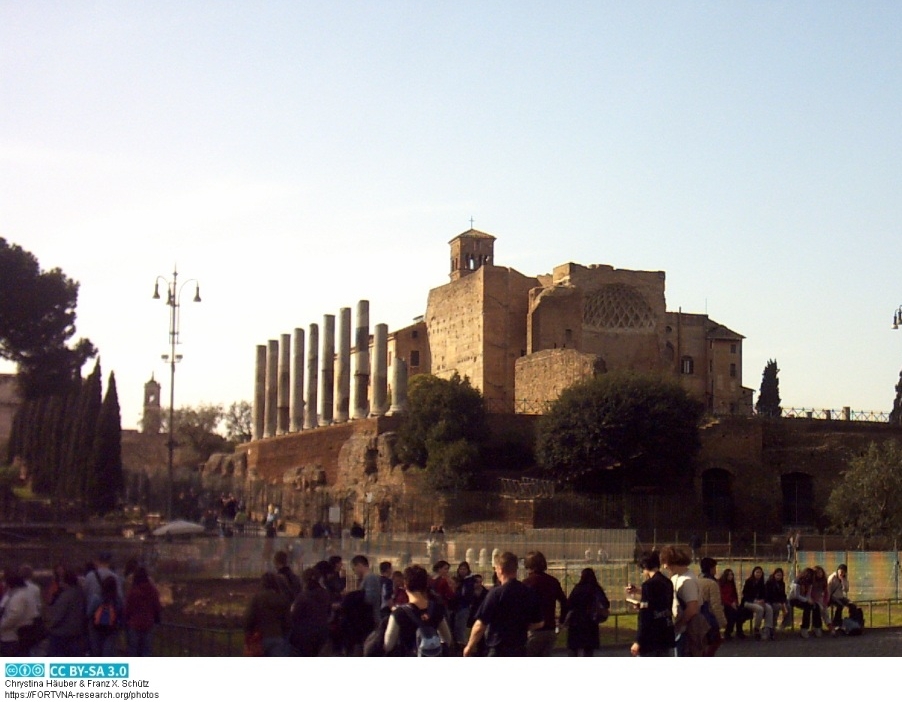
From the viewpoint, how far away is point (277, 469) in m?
54.8

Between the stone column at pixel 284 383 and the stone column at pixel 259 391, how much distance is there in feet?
5.30

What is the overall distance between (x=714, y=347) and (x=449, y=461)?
25.0 metres

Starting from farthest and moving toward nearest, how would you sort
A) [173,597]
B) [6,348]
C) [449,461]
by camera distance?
[6,348], [449,461], [173,597]

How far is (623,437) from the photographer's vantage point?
3831 cm

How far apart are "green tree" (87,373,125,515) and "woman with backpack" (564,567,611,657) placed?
29.3m

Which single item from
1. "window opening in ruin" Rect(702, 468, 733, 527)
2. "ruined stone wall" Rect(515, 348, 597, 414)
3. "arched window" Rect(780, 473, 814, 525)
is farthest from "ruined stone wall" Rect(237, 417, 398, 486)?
"arched window" Rect(780, 473, 814, 525)

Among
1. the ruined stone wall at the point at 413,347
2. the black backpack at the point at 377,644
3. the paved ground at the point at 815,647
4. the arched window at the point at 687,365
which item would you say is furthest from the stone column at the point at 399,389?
the black backpack at the point at 377,644

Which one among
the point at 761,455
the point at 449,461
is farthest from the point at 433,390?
the point at 761,455

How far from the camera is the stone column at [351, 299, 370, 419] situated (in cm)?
5078

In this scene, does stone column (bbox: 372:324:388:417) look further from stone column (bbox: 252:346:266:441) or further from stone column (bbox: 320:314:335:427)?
stone column (bbox: 252:346:266:441)

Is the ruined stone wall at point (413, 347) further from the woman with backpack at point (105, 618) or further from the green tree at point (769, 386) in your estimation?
the woman with backpack at point (105, 618)
